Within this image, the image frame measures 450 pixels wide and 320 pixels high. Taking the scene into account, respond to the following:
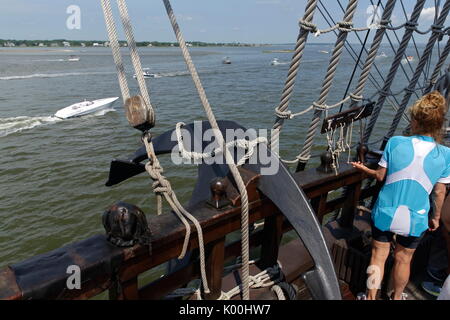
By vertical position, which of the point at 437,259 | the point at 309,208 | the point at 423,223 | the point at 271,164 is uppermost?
the point at 271,164

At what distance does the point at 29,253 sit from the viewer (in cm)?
692

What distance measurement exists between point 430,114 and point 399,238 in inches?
34.2

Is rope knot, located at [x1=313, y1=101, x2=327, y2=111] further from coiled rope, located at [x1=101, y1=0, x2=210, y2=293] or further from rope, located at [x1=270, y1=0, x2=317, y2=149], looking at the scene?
coiled rope, located at [x1=101, y1=0, x2=210, y2=293]

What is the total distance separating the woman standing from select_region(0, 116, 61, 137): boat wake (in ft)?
56.3

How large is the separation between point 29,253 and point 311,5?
7365mm

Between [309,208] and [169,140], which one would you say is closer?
[309,208]

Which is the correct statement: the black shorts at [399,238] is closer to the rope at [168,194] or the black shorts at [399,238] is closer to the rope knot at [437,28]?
the rope at [168,194]

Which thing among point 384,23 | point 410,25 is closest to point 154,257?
point 384,23

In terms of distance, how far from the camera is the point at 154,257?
5.17 ft

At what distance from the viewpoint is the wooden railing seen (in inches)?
50.1

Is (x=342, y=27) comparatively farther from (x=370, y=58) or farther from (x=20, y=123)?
(x=20, y=123)

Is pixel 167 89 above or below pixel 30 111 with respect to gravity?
above
